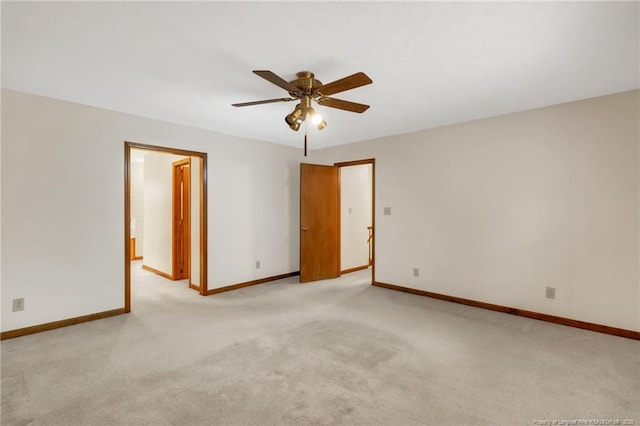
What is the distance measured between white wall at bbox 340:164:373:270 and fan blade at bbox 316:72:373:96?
3.42m

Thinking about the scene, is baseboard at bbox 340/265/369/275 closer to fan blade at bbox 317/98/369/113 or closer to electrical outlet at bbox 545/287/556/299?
electrical outlet at bbox 545/287/556/299

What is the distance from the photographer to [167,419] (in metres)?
1.77

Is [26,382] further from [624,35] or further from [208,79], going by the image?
[624,35]

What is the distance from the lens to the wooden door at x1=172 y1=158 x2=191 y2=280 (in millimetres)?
5227

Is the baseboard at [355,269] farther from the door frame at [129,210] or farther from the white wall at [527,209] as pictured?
the door frame at [129,210]

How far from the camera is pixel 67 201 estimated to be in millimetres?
3164

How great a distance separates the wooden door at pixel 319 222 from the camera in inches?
200

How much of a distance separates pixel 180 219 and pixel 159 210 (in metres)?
0.75

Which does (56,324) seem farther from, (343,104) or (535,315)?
(535,315)

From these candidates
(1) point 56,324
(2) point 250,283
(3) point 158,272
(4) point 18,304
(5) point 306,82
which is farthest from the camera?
(3) point 158,272

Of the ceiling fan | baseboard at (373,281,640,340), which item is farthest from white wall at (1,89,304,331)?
baseboard at (373,281,640,340)

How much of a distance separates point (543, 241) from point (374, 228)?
7.23 ft

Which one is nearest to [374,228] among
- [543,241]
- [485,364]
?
[543,241]

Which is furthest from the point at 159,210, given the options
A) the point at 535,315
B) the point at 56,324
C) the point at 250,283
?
the point at 535,315
